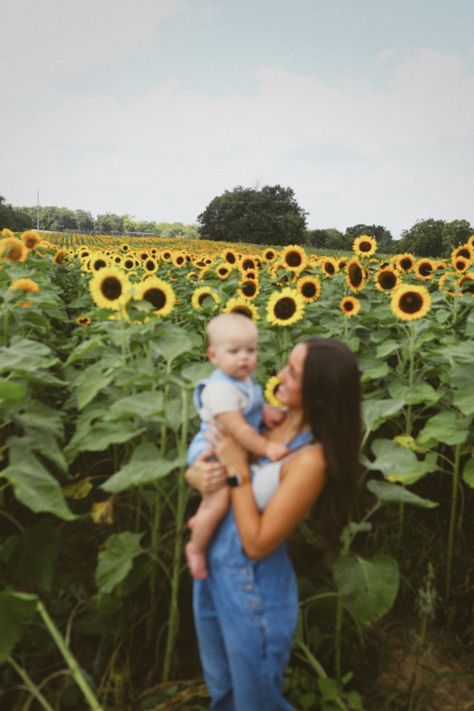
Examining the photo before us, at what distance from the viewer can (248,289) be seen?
472 cm

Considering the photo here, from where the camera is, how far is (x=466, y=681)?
2.74 metres

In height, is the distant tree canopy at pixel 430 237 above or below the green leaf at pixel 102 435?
above

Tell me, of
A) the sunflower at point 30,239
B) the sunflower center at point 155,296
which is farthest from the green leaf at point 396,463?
the sunflower at point 30,239

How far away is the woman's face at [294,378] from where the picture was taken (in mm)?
1759

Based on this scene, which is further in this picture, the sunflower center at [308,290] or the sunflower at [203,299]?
the sunflower center at [308,290]

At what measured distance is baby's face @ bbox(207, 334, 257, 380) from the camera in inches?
70.3

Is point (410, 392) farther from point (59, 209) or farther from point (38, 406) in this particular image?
point (59, 209)

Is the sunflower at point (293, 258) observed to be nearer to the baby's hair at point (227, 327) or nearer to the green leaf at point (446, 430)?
the green leaf at point (446, 430)

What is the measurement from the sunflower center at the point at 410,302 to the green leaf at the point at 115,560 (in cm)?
221

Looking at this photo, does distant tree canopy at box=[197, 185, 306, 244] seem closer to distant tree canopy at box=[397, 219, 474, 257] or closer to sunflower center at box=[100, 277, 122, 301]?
distant tree canopy at box=[397, 219, 474, 257]

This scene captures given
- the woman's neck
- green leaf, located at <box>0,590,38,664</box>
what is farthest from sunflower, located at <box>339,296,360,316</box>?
green leaf, located at <box>0,590,38,664</box>

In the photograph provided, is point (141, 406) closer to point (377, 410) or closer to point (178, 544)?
point (178, 544)

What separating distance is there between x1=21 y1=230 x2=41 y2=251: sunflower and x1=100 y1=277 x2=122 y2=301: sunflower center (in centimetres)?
257

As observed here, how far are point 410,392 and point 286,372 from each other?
1437 mm
